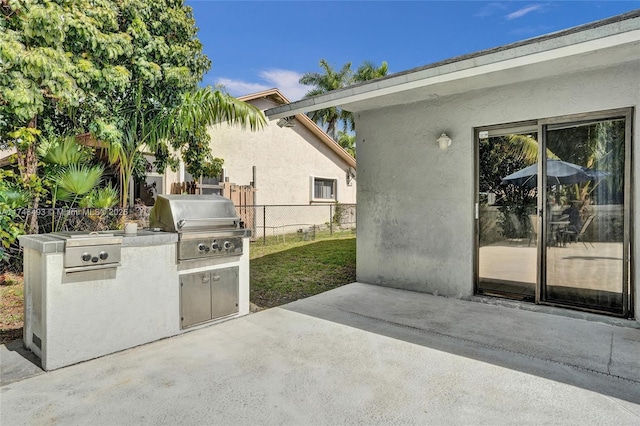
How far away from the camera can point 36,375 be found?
2.86 metres

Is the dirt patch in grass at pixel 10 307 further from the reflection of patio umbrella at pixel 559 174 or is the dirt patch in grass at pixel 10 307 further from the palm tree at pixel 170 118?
the reflection of patio umbrella at pixel 559 174

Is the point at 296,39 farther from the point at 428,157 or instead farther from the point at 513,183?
the point at 513,183

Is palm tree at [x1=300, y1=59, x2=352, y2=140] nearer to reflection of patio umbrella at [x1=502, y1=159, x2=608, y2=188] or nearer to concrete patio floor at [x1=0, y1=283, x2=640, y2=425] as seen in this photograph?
reflection of patio umbrella at [x1=502, y1=159, x2=608, y2=188]

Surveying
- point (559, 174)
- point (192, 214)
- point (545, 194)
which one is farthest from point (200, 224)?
point (559, 174)

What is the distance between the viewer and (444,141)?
17.0 ft

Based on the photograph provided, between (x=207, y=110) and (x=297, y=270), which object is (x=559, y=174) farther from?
(x=207, y=110)

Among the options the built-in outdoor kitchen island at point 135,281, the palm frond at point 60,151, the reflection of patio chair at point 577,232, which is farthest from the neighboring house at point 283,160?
the reflection of patio chair at point 577,232

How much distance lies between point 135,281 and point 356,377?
225 cm

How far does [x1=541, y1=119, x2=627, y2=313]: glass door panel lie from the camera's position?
421cm

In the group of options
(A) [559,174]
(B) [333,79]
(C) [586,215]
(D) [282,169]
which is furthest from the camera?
(B) [333,79]

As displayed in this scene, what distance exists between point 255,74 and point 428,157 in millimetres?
14978

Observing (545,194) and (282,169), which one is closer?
(545,194)

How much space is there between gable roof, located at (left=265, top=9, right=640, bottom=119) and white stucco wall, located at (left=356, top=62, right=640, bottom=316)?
0.22 metres

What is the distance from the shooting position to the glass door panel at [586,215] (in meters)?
4.21
